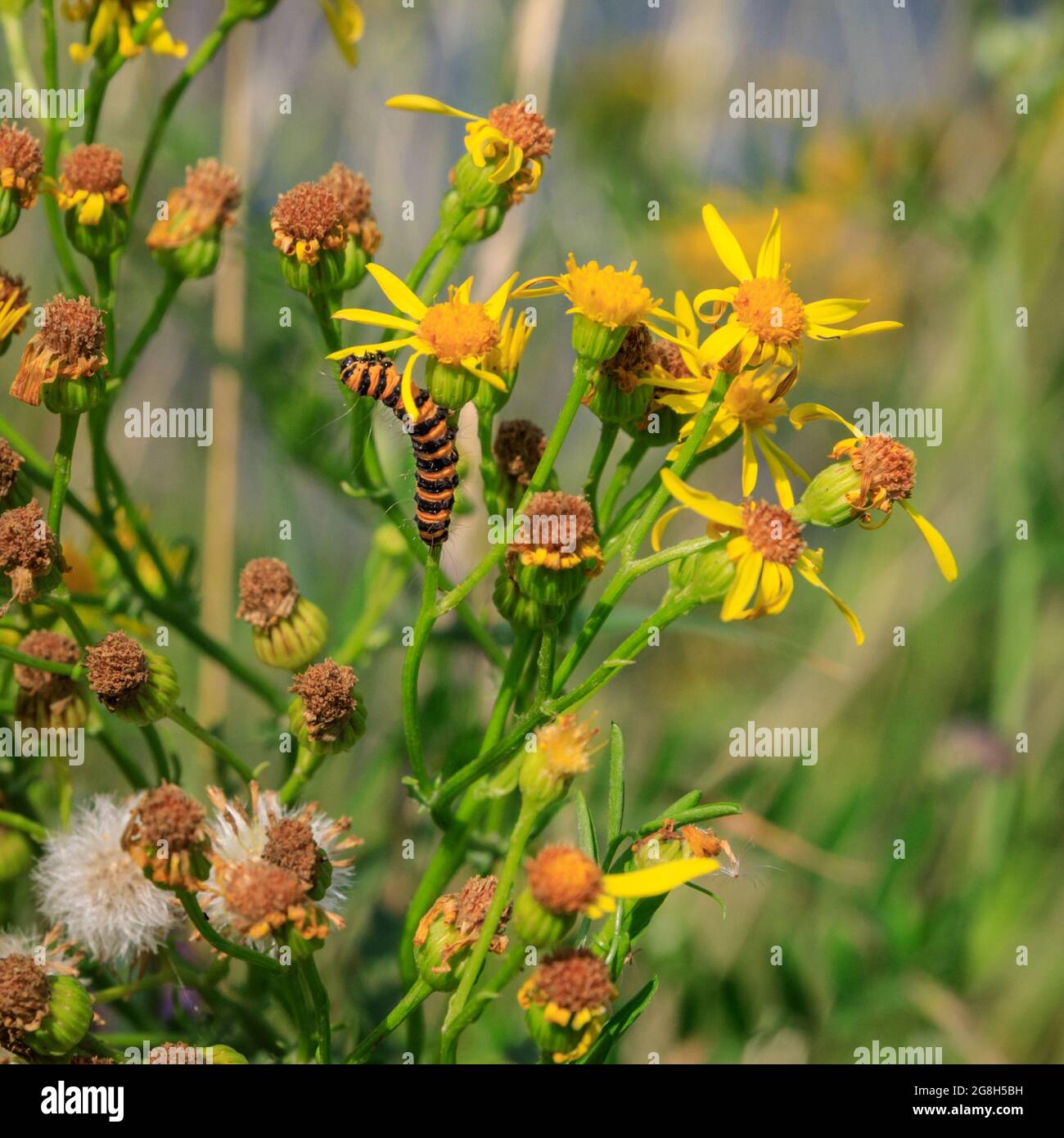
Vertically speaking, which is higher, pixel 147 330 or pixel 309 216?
pixel 309 216

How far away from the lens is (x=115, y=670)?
2447 mm

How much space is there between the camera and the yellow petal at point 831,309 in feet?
9.48

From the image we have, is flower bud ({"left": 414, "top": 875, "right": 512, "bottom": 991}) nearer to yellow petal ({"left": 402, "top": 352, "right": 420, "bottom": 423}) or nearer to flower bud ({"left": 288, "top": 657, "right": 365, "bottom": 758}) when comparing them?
flower bud ({"left": 288, "top": 657, "right": 365, "bottom": 758})

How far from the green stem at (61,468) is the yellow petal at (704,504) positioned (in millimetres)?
1264

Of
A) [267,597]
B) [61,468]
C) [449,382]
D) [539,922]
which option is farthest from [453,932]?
[61,468]

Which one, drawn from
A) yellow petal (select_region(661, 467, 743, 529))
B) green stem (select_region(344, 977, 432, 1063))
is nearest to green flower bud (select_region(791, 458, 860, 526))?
yellow petal (select_region(661, 467, 743, 529))

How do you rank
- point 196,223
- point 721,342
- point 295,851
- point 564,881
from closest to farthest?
point 564,881 < point 295,851 < point 721,342 < point 196,223

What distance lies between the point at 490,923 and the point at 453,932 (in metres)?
0.19

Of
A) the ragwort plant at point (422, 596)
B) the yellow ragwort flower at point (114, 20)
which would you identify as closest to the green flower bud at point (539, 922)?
the ragwort plant at point (422, 596)

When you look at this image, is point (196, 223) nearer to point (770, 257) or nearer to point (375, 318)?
point (375, 318)

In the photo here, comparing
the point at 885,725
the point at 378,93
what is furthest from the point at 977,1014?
the point at 378,93

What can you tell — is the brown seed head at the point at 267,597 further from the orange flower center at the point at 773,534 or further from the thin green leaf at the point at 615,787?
the orange flower center at the point at 773,534

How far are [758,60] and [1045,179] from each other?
173 cm

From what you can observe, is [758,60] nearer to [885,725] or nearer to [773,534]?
[885,725]
